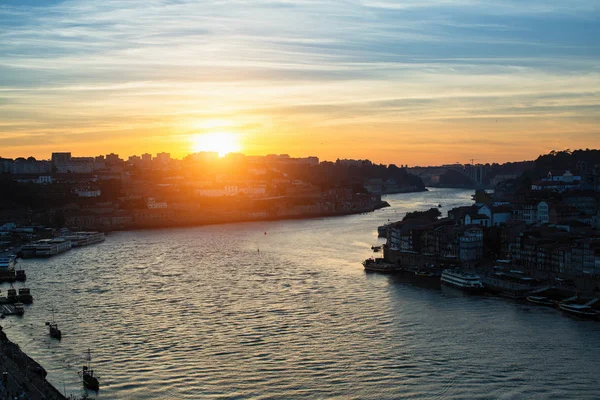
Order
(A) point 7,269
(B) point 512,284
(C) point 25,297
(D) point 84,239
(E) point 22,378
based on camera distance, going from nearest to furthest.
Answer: (E) point 22,378 < (C) point 25,297 < (B) point 512,284 < (A) point 7,269 < (D) point 84,239

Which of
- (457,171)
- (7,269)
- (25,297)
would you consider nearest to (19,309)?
(25,297)

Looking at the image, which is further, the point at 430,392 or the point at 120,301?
the point at 120,301

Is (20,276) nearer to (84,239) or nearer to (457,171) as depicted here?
(84,239)

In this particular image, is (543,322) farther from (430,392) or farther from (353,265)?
(353,265)

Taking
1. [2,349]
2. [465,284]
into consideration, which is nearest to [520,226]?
[465,284]

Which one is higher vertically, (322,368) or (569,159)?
(569,159)

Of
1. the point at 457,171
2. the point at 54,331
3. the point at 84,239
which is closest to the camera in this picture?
the point at 54,331
